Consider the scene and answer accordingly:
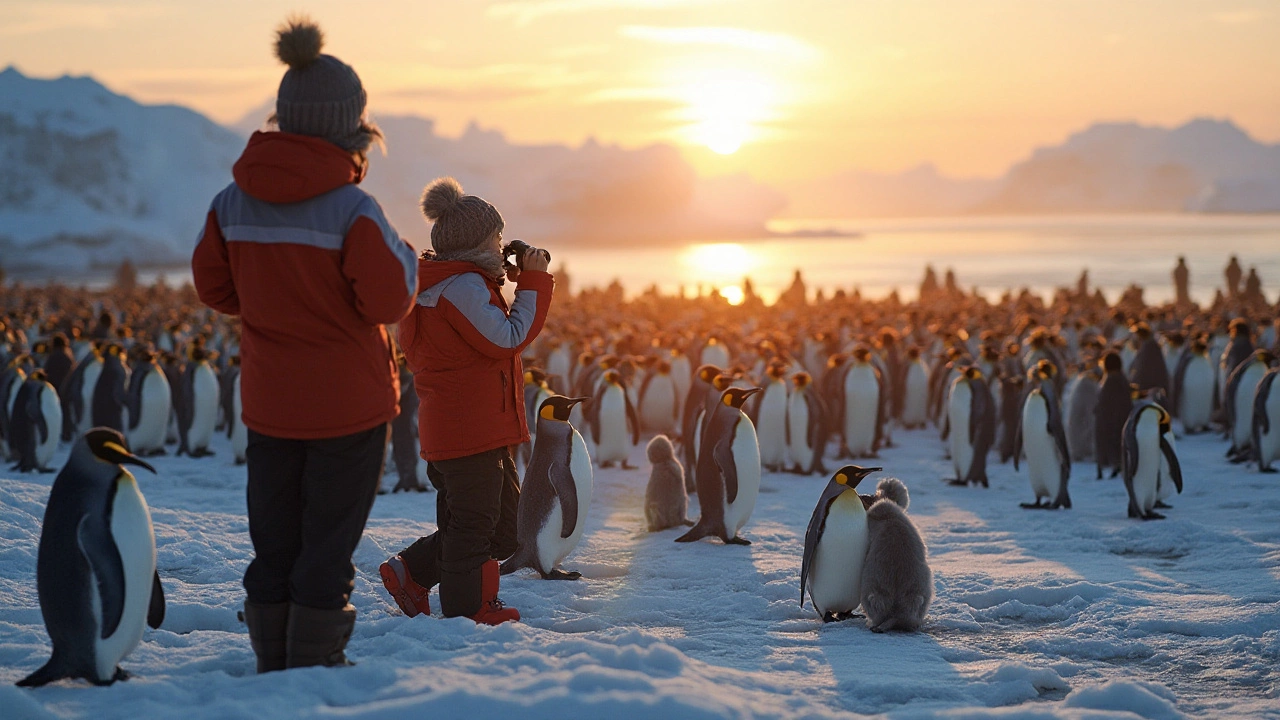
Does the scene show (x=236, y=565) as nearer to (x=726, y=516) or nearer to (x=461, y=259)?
(x=461, y=259)

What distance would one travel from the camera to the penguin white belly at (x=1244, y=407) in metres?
9.47

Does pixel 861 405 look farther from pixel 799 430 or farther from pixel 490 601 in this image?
pixel 490 601

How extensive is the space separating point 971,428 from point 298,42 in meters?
7.36

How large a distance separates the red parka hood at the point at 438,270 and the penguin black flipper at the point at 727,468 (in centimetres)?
287

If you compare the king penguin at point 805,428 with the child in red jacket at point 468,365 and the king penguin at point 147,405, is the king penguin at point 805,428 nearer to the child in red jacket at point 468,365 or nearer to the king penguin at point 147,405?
the child in red jacket at point 468,365

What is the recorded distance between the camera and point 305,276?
2.76 meters

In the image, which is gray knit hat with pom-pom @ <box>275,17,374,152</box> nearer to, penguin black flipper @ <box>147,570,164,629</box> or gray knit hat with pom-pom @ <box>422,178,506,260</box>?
gray knit hat with pom-pom @ <box>422,178,506,260</box>

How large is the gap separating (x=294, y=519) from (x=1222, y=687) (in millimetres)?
3329

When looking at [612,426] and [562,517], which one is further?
[612,426]

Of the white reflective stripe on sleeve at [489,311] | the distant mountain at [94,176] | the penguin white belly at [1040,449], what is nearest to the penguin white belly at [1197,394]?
the penguin white belly at [1040,449]

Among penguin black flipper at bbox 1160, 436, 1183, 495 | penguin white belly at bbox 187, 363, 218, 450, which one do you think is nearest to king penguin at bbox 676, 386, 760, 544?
penguin black flipper at bbox 1160, 436, 1183, 495

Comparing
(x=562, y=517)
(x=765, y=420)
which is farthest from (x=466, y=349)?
(x=765, y=420)

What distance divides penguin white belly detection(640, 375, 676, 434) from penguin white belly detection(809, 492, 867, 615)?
7.41m

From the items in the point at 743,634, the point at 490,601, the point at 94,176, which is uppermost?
the point at 94,176
